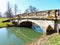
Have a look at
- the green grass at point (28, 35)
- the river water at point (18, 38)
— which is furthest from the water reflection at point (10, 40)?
the green grass at point (28, 35)

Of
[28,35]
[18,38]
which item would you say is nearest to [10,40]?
[18,38]

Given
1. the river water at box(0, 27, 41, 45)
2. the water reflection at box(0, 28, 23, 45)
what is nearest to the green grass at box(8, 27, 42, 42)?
the river water at box(0, 27, 41, 45)

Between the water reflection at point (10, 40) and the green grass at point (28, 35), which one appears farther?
the green grass at point (28, 35)

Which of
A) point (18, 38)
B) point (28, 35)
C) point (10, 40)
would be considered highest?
point (10, 40)

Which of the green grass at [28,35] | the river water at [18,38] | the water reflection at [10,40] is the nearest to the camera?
the water reflection at [10,40]

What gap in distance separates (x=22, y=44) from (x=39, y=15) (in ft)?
20.5

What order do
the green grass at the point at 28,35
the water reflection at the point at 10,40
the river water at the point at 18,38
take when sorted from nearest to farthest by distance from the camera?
1. the water reflection at the point at 10,40
2. the river water at the point at 18,38
3. the green grass at the point at 28,35

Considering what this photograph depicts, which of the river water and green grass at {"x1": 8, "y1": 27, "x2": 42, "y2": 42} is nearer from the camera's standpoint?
the river water

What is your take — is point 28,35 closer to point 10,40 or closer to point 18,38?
point 18,38

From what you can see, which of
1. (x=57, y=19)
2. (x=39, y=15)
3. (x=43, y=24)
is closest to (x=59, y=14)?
(x=57, y=19)

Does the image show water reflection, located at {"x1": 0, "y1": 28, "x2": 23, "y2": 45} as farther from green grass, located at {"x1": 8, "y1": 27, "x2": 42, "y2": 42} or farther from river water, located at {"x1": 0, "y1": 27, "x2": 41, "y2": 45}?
green grass, located at {"x1": 8, "y1": 27, "x2": 42, "y2": 42}

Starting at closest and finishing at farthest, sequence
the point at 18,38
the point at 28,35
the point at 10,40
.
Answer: the point at 10,40, the point at 18,38, the point at 28,35

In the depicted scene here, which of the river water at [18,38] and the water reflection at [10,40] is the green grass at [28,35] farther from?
the water reflection at [10,40]

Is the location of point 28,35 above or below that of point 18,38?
below
